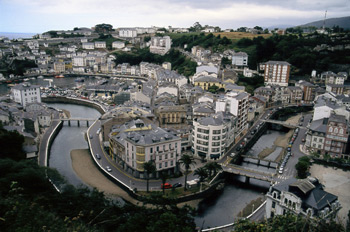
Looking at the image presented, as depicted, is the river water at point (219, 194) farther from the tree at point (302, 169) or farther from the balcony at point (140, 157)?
the balcony at point (140, 157)

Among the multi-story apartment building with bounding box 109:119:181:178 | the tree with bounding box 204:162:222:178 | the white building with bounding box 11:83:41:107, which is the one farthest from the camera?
the white building with bounding box 11:83:41:107

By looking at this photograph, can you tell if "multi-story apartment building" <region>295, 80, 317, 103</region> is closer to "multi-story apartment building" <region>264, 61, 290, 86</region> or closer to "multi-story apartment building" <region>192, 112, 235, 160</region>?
"multi-story apartment building" <region>264, 61, 290, 86</region>

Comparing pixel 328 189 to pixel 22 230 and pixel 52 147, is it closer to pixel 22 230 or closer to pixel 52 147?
pixel 22 230

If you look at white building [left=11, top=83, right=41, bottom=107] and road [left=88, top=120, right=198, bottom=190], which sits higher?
white building [left=11, top=83, right=41, bottom=107]

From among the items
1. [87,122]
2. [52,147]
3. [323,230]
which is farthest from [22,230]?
[87,122]

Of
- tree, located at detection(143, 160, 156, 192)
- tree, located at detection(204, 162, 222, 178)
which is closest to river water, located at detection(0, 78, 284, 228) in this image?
tree, located at detection(204, 162, 222, 178)

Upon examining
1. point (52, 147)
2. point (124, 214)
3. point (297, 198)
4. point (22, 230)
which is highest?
point (22, 230)

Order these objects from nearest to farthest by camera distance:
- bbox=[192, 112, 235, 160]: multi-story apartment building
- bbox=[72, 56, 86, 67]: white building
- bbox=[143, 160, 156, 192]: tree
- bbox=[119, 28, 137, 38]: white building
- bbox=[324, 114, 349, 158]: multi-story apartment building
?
bbox=[143, 160, 156, 192]: tree < bbox=[192, 112, 235, 160]: multi-story apartment building < bbox=[324, 114, 349, 158]: multi-story apartment building < bbox=[72, 56, 86, 67]: white building < bbox=[119, 28, 137, 38]: white building

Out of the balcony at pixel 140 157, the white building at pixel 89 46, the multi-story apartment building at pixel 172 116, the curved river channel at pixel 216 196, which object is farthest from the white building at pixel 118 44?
the balcony at pixel 140 157
